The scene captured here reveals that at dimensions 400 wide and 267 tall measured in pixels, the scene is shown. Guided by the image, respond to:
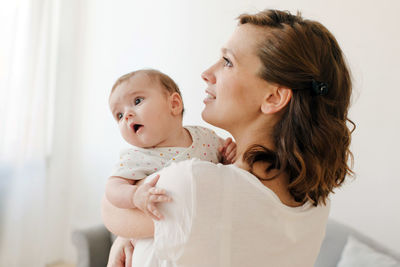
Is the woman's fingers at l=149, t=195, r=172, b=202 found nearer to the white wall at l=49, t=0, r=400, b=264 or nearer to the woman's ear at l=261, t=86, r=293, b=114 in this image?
the woman's ear at l=261, t=86, r=293, b=114

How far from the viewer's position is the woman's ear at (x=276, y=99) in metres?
0.90

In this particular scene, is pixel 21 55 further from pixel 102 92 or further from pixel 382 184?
pixel 382 184

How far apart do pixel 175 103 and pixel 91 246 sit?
6.20ft

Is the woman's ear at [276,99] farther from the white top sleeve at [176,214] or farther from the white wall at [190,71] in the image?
the white wall at [190,71]

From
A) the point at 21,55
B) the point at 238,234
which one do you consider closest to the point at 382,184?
the point at 238,234

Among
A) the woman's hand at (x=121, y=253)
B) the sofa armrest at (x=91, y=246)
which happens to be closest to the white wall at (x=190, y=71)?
the sofa armrest at (x=91, y=246)

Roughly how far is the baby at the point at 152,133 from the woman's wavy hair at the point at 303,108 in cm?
30

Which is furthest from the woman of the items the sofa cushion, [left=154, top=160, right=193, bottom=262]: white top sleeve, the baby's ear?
the sofa cushion

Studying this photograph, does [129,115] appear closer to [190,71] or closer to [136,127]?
[136,127]

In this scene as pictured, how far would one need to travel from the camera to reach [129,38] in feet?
10.6

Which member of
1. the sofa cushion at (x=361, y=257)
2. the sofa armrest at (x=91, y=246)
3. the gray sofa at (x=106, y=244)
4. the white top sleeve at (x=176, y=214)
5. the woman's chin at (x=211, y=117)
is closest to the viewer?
the white top sleeve at (x=176, y=214)

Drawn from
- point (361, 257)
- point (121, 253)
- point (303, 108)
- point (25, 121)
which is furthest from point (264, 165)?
point (25, 121)

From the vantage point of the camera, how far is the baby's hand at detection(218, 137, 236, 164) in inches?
46.7

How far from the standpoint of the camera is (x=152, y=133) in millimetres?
1116
